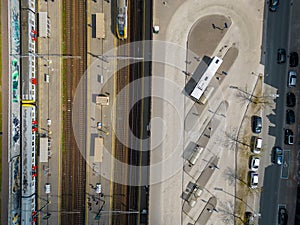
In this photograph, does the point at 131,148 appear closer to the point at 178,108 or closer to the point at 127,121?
the point at 127,121

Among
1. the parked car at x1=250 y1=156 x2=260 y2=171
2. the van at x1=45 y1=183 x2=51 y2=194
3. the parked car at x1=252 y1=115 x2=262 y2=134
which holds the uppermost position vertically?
the parked car at x1=252 y1=115 x2=262 y2=134

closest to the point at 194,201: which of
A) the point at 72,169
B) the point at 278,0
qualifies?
the point at 72,169

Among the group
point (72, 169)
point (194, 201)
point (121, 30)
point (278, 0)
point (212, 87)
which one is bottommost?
point (194, 201)

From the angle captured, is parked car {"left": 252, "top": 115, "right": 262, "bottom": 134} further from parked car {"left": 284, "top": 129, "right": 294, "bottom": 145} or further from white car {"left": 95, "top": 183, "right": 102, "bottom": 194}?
white car {"left": 95, "top": 183, "right": 102, "bottom": 194}

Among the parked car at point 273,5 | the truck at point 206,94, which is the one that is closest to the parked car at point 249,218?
the truck at point 206,94

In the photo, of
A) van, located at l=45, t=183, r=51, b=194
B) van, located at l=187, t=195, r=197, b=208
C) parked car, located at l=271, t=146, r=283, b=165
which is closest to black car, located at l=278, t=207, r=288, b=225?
parked car, located at l=271, t=146, r=283, b=165

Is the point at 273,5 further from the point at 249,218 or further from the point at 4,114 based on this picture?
the point at 4,114
